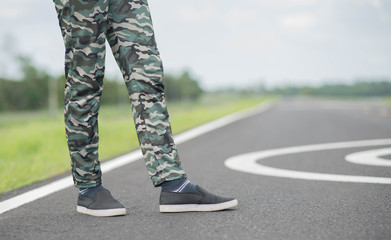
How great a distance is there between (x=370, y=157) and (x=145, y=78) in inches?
116

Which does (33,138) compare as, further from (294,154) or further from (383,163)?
(383,163)

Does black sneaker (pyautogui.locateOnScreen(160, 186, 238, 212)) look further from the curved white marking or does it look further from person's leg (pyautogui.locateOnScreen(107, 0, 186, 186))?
the curved white marking

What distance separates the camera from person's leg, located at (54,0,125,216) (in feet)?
7.40

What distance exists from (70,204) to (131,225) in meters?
0.70

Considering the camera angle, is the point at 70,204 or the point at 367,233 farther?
the point at 70,204

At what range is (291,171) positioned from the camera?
12.1 feet

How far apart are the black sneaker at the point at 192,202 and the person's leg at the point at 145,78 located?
9cm

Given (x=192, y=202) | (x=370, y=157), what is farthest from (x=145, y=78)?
(x=370, y=157)

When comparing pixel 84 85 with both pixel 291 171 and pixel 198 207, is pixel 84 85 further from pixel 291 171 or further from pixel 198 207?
pixel 291 171

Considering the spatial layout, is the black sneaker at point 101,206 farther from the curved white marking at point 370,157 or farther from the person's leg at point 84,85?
the curved white marking at point 370,157

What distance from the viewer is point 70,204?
8.66 feet

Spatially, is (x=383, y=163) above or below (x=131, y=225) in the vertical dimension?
below

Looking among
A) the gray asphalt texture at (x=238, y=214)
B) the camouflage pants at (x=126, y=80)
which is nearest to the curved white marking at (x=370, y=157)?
the gray asphalt texture at (x=238, y=214)

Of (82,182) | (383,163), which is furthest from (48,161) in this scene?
(383,163)
